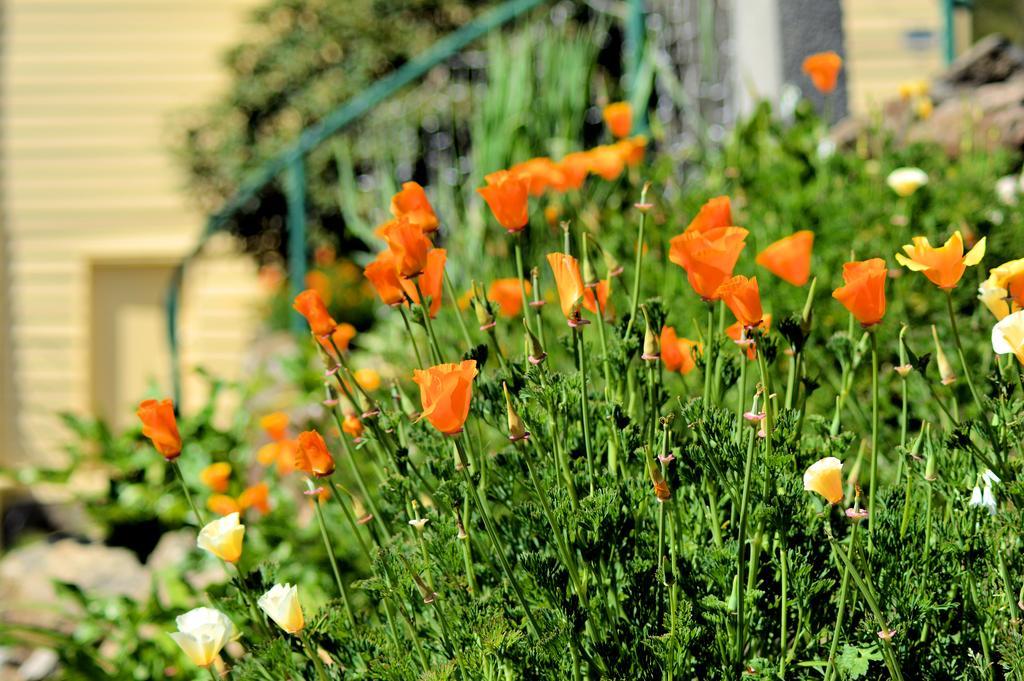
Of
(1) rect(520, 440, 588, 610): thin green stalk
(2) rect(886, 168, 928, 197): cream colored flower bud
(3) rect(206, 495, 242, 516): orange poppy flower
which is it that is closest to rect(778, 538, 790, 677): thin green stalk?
(1) rect(520, 440, 588, 610): thin green stalk

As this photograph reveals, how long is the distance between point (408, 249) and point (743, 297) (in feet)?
1.40

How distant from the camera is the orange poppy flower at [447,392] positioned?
124 centimetres

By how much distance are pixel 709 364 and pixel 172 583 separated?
165 centimetres

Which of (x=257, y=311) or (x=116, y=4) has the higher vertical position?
(x=116, y=4)

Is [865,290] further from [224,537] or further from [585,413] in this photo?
[224,537]

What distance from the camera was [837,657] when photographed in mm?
1315

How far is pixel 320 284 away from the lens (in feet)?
20.5

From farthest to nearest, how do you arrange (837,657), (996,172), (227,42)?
(227,42)
(996,172)
(837,657)

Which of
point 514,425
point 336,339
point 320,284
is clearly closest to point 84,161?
point 320,284

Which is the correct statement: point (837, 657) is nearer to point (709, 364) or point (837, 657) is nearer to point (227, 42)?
point (709, 364)

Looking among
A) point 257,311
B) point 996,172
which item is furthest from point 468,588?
point 257,311

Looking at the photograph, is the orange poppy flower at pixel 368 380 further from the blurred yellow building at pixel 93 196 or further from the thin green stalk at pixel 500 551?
the blurred yellow building at pixel 93 196

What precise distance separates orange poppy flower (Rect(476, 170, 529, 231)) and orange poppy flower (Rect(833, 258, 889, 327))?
46cm

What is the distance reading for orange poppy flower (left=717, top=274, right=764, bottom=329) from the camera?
4.24 ft
